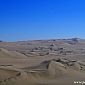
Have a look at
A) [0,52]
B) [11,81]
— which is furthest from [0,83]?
[0,52]

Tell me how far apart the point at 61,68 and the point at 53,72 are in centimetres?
115

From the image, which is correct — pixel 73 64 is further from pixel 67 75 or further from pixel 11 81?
pixel 11 81

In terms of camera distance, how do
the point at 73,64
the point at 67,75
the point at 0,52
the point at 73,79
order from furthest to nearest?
the point at 0,52, the point at 73,64, the point at 67,75, the point at 73,79

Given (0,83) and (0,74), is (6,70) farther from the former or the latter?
(0,83)

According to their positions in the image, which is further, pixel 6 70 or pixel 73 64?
pixel 73 64

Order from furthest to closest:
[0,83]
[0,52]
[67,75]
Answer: [0,52]
[67,75]
[0,83]

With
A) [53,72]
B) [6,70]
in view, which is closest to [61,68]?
[53,72]

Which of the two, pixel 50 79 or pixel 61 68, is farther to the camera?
pixel 61 68

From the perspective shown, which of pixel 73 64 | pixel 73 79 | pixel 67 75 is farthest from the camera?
pixel 73 64

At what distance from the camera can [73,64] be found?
21.3m

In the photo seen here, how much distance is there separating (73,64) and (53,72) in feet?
14.1

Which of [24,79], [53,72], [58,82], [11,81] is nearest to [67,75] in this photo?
[53,72]

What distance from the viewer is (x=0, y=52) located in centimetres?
3434

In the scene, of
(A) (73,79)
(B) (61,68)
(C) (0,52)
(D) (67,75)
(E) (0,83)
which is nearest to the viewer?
(E) (0,83)
